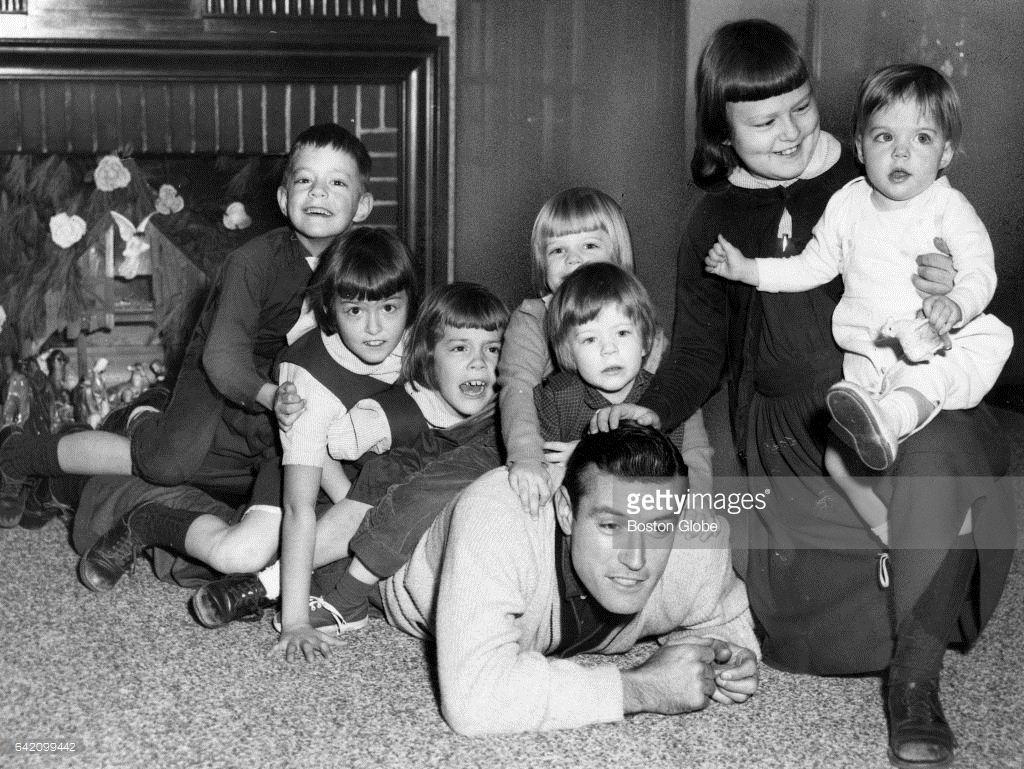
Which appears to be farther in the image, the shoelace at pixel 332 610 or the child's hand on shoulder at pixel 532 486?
the shoelace at pixel 332 610

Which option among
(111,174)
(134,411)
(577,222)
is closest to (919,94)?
(577,222)

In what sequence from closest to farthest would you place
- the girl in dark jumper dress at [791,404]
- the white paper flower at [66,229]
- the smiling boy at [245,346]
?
the girl in dark jumper dress at [791,404], the smiling boy at [245,346], the white paper flower at [66,229]

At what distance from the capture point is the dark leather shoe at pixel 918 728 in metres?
1.28

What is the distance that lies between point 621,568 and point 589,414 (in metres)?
0.35

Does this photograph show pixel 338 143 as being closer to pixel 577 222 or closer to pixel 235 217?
pixel 577 222

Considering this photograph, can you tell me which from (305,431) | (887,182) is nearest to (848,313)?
(887,182)

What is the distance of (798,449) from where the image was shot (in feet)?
5.19

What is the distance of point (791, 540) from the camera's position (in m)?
1.61

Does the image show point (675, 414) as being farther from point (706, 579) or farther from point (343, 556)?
point (343, 556)

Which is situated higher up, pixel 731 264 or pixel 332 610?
pixel 731 264

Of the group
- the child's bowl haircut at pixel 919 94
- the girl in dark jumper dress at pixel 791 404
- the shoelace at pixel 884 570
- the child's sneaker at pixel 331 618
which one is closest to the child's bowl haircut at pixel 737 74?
the girl in dark jumper dress at pixel 791 404

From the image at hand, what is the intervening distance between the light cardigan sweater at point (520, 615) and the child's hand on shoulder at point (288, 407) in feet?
0.97

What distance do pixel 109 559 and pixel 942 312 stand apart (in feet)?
4.36

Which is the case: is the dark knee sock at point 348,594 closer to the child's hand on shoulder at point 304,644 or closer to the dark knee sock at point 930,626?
the child's hand on shoulder at point 304,644
